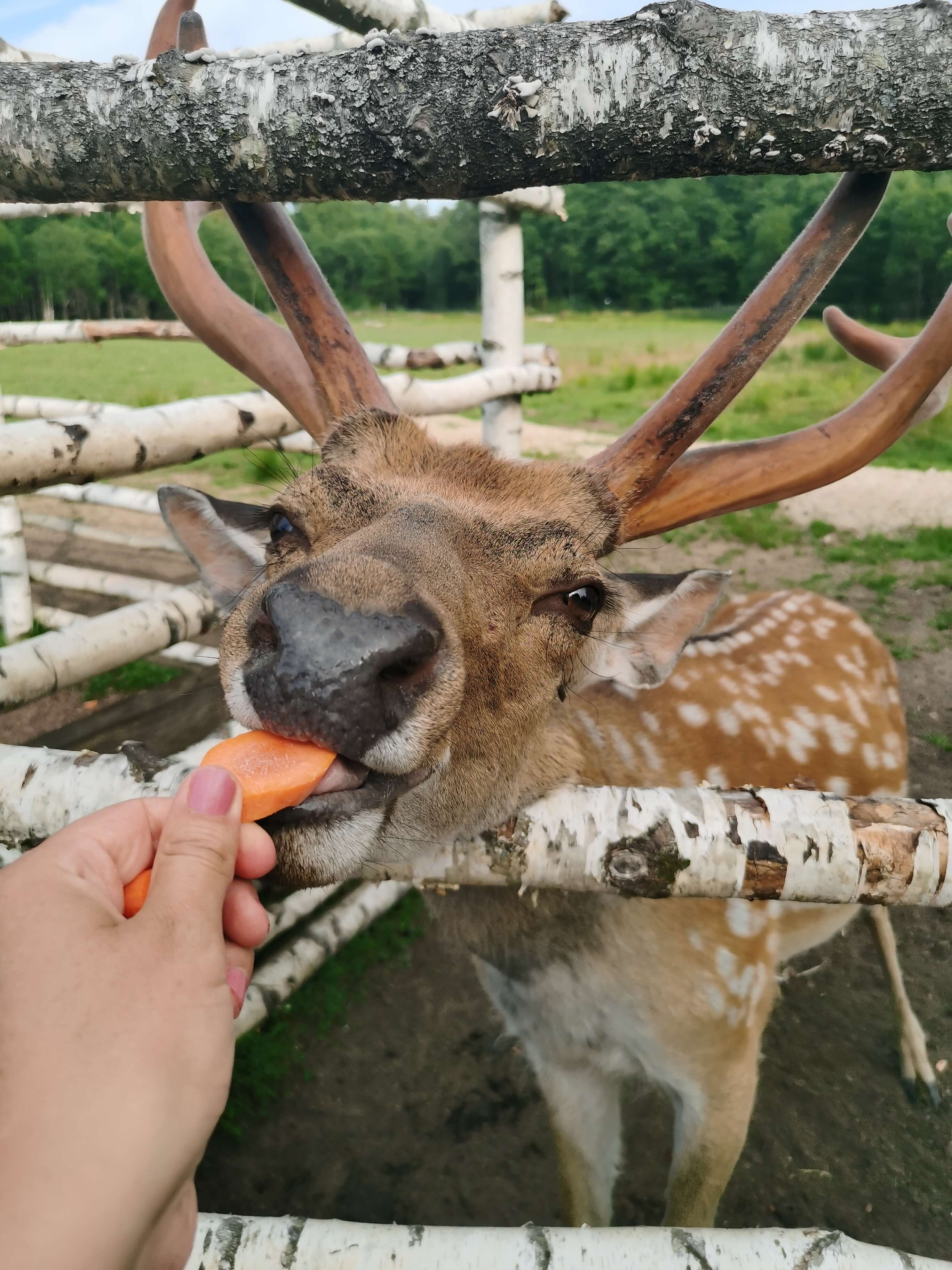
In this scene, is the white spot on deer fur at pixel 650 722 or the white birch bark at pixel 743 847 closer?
the white birch bark at pixel 743 847

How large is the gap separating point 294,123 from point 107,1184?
146cm

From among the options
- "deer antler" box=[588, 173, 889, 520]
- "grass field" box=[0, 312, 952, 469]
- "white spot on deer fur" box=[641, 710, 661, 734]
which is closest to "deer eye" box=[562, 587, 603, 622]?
"deer antler" box=[588, 173, 889, 520]

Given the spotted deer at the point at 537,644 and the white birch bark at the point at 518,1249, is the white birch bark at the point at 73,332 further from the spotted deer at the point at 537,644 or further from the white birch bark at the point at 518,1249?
the white birch bark at the point at 518,1249

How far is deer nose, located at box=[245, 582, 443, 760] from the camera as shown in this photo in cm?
122

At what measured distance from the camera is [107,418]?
2.73 m

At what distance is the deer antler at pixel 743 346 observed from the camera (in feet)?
6.12

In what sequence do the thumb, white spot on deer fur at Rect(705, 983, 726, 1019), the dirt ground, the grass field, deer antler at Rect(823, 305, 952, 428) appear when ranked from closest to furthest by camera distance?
the thumb < white spot on deer fur at Rect(705, 983, 726, 1019) < deer antler at Rect(823, 305, 952, 428) < the dirt ground < the grass field

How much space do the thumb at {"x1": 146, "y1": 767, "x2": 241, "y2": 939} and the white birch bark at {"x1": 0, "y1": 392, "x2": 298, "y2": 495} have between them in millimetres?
1614

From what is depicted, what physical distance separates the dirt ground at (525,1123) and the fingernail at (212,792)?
168cm

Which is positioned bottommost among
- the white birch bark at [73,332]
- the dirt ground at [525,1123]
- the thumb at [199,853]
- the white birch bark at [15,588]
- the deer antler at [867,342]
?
the dirt ground at [525,1123]

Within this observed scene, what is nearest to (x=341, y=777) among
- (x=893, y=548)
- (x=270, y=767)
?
(x=270, y=767)

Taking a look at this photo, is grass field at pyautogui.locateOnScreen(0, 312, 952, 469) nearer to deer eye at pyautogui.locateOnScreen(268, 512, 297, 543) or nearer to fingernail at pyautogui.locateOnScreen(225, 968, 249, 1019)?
deer eye at pyautogui.locateOnScreen(268, 512, 297, 543)

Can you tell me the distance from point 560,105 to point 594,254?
60.4 meters

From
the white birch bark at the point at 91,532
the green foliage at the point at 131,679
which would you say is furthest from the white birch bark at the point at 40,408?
the green foliage at the point at 131,679
